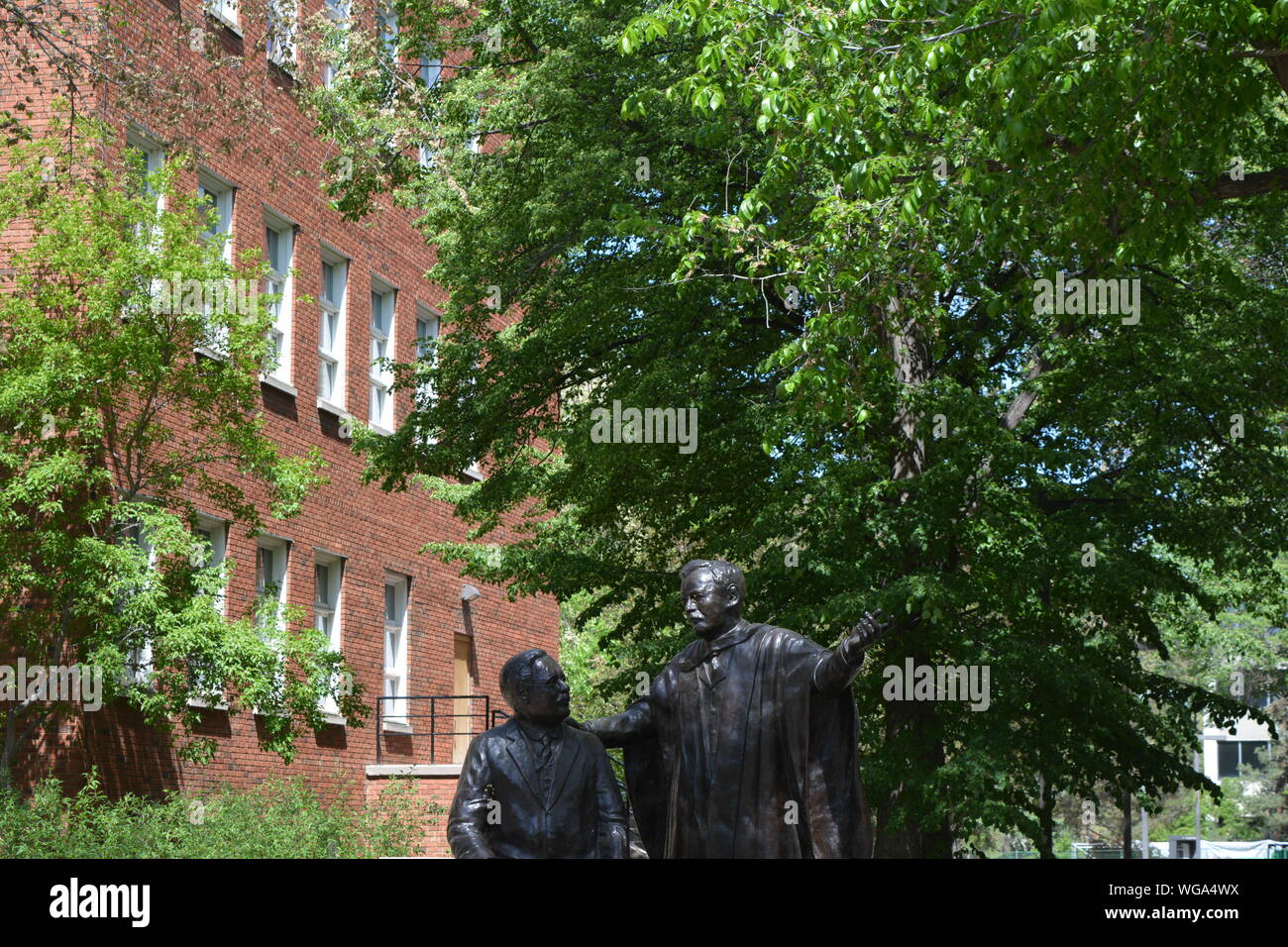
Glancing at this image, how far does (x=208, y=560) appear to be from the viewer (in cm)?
1906

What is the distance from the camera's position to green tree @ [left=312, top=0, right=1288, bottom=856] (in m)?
14.7

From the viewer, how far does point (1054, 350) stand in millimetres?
17500

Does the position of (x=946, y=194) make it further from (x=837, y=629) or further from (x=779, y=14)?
(x=837, y=629)

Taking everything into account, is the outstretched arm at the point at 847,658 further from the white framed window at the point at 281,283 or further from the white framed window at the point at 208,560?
the white framed window at the point at 281,283

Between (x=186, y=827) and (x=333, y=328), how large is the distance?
460 inches

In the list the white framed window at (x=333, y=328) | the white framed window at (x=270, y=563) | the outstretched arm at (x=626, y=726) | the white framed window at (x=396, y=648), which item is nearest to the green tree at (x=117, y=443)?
the white framed window at (x=270, y=563)

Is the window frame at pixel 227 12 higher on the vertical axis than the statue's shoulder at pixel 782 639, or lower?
higher

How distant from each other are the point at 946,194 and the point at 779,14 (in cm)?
231

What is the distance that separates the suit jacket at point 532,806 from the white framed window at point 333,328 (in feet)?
66.0

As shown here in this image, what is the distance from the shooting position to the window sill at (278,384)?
78.0 ft

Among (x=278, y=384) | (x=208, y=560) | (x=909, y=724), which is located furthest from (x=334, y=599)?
(x=909, y=724)

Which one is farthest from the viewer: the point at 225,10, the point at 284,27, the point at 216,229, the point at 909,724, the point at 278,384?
the point at 278,384

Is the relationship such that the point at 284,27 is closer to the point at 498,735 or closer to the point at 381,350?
the point at 498,735
